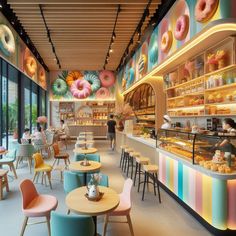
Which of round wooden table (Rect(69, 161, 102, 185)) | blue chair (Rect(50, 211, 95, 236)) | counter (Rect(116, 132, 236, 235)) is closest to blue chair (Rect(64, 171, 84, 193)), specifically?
round wooden table (Rect(69, 161, 102, 185))

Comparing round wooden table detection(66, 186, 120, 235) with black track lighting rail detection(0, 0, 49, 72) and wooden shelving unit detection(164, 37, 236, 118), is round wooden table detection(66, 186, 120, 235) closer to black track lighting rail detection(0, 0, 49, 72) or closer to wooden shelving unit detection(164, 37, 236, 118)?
wooden shelving unit detection(164, 37, 236, 118)

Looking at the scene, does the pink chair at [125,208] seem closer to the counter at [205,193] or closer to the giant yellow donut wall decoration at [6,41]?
the counter at [205,193]

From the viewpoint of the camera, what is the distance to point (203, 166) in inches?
134

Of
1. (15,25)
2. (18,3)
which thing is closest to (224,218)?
(18,3)

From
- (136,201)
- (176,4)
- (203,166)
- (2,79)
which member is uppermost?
(176,4)

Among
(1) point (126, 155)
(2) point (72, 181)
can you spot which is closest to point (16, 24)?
(1) point (126, 155)

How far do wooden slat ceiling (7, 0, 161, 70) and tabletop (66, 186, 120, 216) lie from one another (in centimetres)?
496

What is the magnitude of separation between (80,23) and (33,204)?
6.01m

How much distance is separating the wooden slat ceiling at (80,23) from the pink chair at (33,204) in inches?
187

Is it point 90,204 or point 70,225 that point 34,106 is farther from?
point 70,225

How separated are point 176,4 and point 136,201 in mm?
4197

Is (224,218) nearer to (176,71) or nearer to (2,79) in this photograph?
(176,71)

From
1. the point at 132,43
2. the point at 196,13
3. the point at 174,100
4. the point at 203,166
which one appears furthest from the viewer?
the point at 132,43

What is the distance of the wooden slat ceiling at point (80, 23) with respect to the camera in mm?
6238
